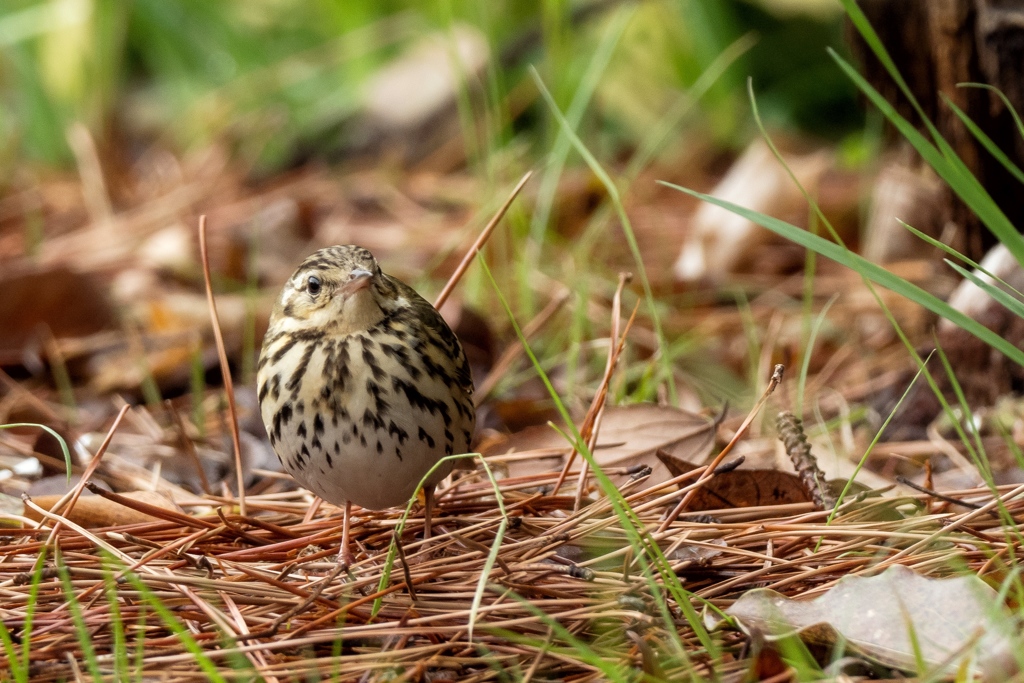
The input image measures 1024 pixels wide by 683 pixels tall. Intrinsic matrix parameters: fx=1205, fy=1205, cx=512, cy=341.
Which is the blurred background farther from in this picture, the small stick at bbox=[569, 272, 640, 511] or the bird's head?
the bird's head

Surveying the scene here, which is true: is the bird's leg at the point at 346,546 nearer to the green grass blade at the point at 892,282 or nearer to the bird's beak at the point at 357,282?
the bird's beak at the point at 357,282

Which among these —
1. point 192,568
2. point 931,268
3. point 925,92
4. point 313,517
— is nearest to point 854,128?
point 931,268

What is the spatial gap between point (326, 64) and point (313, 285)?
17.2 feet

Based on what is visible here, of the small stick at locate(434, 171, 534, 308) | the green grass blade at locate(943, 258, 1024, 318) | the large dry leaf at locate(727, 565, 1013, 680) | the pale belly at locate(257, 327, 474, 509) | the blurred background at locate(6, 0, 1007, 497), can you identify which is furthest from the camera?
the blurred background at locate(6, 0, 1007, 497)

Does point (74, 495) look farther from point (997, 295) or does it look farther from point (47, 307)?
point (47, 307)

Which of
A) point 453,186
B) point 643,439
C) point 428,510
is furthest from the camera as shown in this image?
point 453,186

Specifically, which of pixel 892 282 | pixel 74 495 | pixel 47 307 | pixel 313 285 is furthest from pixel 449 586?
pixel 47 307

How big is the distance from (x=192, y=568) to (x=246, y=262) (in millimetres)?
3222

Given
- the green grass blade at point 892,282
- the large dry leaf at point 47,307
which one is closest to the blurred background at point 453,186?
the large dry leaf at point 47,307

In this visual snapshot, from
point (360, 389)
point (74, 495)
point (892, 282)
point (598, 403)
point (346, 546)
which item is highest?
point (892, 282)

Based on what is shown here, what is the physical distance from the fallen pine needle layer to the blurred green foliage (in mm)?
3720

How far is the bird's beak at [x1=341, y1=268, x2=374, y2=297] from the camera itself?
241cm

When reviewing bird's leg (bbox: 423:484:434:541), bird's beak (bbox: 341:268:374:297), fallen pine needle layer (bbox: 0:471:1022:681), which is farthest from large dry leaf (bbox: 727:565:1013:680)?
bird's beak (bbox: 341:268:374:297)

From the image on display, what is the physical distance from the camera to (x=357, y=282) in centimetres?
241
